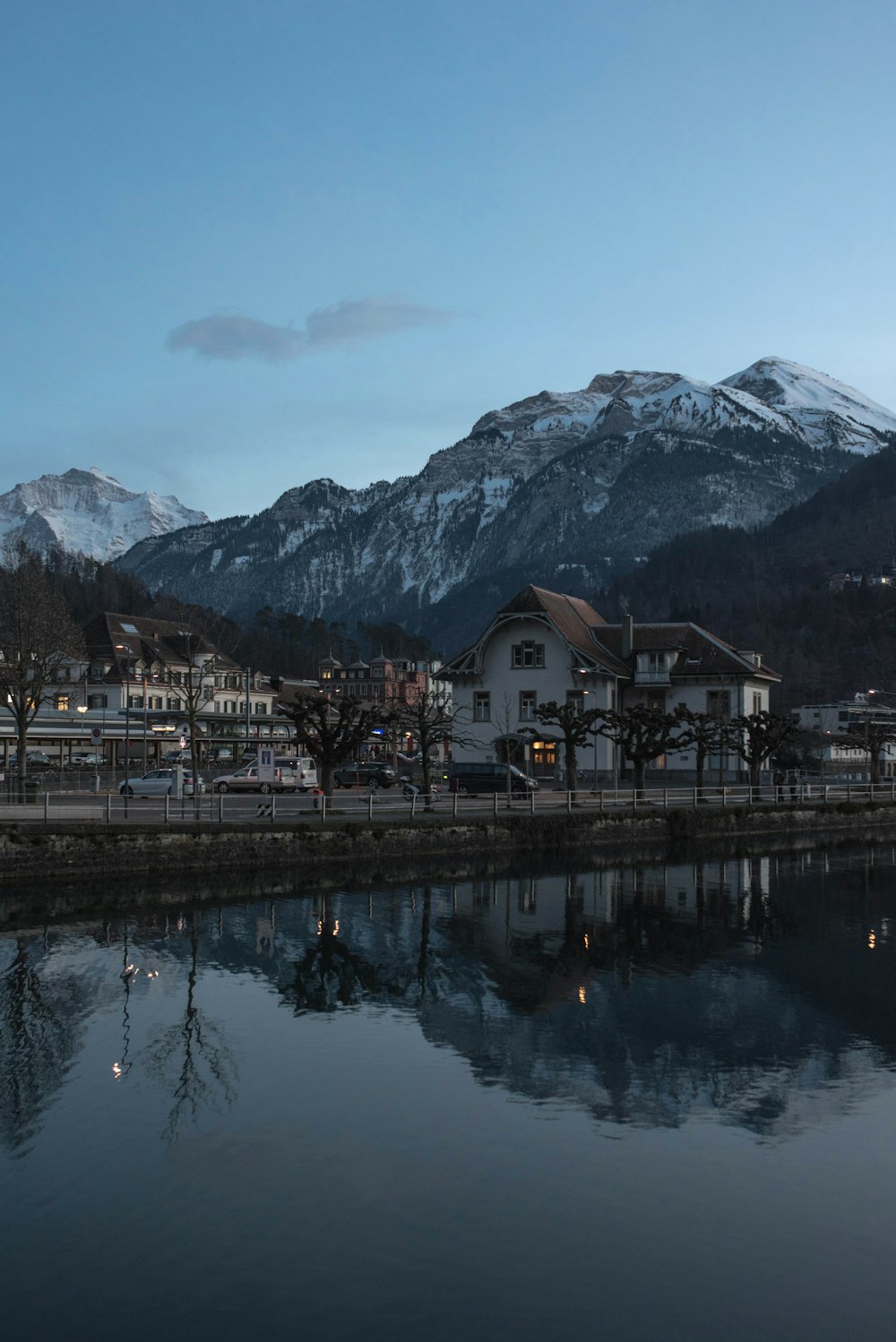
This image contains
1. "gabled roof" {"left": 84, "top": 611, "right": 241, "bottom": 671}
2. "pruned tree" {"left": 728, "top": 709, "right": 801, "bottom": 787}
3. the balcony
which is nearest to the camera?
"pruned tree" {"left": 728, "top": 709, "right": 801, "bottom": 787}

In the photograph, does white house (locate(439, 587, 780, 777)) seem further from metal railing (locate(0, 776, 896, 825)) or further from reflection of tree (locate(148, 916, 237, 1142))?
reflection of tree (locate(148, 916, 237, 1142))

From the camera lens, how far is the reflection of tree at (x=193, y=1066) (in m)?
19.7

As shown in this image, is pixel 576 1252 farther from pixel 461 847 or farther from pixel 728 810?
pixel 728 810

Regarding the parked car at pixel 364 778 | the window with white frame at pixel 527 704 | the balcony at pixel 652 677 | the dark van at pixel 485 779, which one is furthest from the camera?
the balcony at pixel 652 677

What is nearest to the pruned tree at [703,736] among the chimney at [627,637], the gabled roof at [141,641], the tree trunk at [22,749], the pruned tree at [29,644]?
the chimney at [627,637]

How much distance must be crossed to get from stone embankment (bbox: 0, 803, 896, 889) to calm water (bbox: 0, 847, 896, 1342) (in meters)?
7.55

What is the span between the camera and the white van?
236 ft

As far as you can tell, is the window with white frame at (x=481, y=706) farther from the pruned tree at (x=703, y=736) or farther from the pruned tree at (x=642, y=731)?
the pruned tree at (x=642, y=731)

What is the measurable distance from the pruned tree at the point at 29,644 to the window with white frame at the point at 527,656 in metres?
30.8

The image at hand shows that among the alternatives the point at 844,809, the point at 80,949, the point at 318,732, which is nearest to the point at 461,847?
the point at 318,732

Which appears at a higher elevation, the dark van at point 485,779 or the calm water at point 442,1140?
the dark van at point 485,779

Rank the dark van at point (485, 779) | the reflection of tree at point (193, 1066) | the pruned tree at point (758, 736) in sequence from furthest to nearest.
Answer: the pruned tree at point (758, 736) < the dark van at point (485, 779) < the reflection of tree at point (193, 1066)

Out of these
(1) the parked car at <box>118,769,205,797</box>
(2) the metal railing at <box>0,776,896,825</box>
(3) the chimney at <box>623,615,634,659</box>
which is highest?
(3) the chimney at <box>623,615,634,659</box>

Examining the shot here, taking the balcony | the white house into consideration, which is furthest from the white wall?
the balcony
